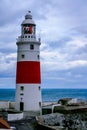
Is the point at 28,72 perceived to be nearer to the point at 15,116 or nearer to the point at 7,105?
the point at 15,116

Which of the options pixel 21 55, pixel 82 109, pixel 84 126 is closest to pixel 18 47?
pixel 21 55

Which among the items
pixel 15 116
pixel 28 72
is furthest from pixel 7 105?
pixel 15 116

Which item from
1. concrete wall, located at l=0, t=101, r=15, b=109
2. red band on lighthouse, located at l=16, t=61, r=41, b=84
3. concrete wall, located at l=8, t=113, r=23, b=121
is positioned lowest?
concrete wall, located at l=8, t=113, r=23, b=121

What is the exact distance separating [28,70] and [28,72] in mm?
170

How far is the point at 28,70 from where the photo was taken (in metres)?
38.9

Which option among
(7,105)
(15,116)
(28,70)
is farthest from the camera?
(7,105)

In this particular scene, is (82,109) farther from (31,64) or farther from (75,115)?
(31,64)

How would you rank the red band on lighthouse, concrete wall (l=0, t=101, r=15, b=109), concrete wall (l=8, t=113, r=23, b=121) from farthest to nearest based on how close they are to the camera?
concrete wall (l=0, t=101, r=15, b=109), the red band on lighthouse, concrete wall (l=8, t=113, r=23, b=121)

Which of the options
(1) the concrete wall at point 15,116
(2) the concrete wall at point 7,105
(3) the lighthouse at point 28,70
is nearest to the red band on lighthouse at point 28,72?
(3) the lighthouse at point 28,70

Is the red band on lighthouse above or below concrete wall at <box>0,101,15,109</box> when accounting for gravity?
above

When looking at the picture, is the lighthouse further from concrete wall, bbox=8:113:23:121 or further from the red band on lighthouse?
concrete wall, bbox=8:113:23:121

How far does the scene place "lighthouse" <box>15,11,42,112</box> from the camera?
38969mm

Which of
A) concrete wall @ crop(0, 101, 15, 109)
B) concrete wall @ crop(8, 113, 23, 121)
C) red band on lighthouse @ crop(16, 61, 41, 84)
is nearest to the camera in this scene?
concrete wall @ crop(8, 113, 23, 121)

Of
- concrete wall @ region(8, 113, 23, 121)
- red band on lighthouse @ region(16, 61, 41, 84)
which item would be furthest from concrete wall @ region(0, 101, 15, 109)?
concrete wall @ region(8, 113, 23, 121)
